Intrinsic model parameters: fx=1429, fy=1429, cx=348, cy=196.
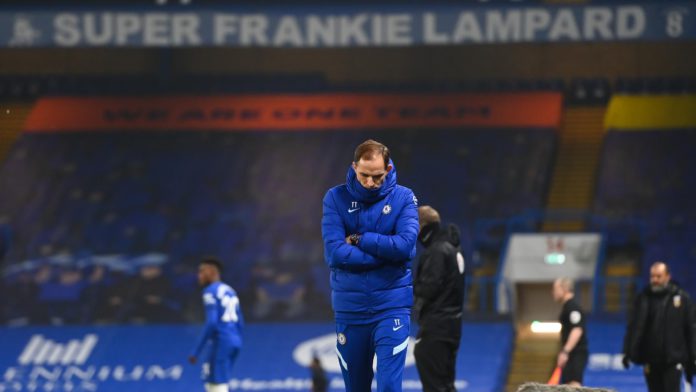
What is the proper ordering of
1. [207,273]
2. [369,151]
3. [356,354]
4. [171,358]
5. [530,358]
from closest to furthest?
[369,151]
[356,354]
[207,273]
[530,358]
[171,358]

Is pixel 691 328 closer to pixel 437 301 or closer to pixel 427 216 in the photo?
pixel 437 301

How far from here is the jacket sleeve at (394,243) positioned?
6.94 m

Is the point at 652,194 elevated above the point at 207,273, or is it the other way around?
the point at 207,273

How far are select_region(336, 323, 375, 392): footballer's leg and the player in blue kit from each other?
22.4ft

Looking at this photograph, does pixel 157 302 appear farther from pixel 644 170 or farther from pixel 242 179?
pixel 644 170

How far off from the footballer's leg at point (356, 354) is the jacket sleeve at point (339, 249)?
32cm

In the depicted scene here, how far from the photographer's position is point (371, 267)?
277 inches

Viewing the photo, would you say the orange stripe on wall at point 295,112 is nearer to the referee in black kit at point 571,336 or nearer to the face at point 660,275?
the referee in black kit at point 571,336

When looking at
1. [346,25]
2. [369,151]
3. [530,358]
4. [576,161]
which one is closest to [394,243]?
[369,151]

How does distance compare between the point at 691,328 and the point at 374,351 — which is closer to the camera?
the point at 374,351

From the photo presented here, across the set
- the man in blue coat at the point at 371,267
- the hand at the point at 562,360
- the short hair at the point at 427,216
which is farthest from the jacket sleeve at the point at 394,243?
the hand at the point at 562,360

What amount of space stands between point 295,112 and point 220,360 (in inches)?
560

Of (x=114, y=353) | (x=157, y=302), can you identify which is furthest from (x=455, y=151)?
(x=114, y=353)

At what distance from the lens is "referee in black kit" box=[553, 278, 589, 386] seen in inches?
534
